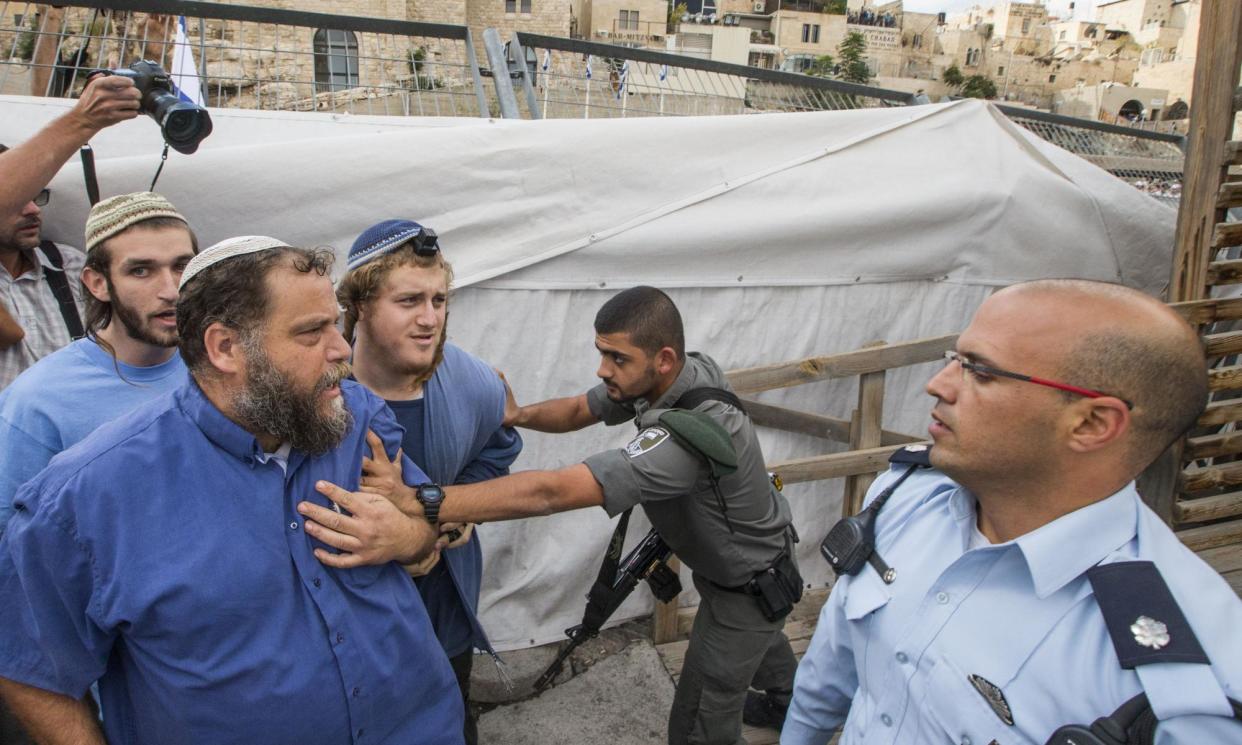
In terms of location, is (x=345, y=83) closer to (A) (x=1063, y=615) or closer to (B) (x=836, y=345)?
(B) (x=836, y=345)

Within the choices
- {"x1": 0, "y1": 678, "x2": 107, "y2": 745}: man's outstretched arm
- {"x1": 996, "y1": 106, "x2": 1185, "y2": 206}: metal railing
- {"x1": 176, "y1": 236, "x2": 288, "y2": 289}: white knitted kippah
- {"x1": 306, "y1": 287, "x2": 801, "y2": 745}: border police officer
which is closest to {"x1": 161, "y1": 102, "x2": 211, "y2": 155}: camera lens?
{"x1": 176, "y1": 236, "x2": 288, "y2": 289}: white knitted kippah

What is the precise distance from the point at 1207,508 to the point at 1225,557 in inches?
17.2

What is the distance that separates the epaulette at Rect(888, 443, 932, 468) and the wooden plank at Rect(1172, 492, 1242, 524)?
2.82 metres

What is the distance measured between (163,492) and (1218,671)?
5.85 feet

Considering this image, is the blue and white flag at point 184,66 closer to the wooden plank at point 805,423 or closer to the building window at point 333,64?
the building window at point 333,64

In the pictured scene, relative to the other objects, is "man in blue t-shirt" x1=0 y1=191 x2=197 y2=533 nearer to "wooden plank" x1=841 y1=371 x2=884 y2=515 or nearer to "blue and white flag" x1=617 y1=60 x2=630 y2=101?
"blue and white flag" x1=617 y1=60 x2=630 y2=101

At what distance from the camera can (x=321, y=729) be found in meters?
1.42

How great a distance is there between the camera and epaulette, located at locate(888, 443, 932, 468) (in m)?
1.65

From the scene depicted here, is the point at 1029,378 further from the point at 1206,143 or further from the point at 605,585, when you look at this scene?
the point at 1206,143

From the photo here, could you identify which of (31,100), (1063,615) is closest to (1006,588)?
(1063,615)

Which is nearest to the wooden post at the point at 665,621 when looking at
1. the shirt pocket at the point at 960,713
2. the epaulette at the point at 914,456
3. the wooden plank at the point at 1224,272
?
the epaulette at the point at 914,456

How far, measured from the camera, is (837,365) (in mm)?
3516

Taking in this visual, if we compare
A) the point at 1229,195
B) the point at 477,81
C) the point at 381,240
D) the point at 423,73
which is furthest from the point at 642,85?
the point at 1229,195

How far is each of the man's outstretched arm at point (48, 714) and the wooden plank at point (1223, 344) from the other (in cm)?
426
